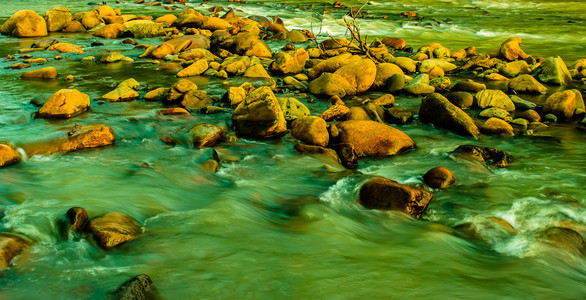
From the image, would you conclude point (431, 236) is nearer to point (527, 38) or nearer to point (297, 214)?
point (297, 214)

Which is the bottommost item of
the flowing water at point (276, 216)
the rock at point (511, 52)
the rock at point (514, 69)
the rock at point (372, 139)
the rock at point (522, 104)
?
the flowing water at point (276, 216)

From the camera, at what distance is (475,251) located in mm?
3666

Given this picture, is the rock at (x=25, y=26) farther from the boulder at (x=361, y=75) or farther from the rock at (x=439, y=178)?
the rock at (x=439, y=178)

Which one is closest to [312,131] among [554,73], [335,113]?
[335,113]

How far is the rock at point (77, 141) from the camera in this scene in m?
5.52

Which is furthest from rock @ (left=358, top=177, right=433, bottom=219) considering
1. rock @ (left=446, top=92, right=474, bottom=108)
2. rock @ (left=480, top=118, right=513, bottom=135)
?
rock @ (left=446, top=92, right=474, bottom=108)

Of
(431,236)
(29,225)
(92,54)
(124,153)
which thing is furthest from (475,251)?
(92,54)

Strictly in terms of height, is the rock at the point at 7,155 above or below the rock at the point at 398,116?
below

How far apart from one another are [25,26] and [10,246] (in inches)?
565

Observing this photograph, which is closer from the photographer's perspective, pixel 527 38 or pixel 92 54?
pixel 92 54

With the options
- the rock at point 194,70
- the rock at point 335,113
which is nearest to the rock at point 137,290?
the rock at point 335,113

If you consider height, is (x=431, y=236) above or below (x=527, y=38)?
below

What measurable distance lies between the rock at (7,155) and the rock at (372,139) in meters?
3.97

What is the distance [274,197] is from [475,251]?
2061mm
